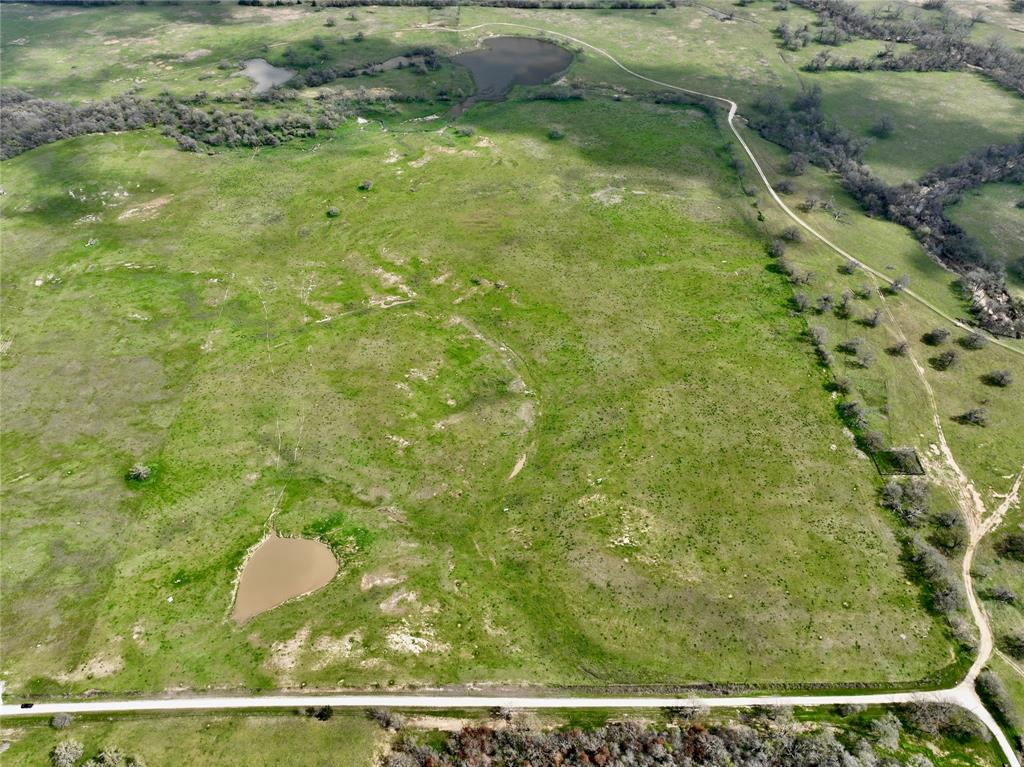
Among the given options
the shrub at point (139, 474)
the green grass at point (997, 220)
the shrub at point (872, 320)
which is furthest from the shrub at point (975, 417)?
the shrub at point (139, 474)

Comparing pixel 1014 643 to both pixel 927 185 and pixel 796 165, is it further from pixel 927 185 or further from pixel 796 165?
pixel 927 185

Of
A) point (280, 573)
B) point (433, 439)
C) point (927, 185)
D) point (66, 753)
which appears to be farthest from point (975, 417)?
point (66, 753)

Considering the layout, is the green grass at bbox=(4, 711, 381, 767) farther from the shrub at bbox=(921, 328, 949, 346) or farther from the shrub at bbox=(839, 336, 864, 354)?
the shrub at bbox=(921, 328, 949, 346)

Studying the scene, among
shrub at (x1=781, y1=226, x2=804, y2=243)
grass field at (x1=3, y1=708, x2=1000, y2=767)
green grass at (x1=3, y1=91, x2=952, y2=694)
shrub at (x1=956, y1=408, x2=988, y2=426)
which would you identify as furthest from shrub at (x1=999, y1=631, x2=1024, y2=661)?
shrub at (x1=781, y1=226, x2=804, y2=243)

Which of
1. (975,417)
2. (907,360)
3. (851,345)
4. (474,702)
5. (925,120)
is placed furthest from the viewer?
(925,120)

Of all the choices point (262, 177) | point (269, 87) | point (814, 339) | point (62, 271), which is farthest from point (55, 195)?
point (814, 339)
